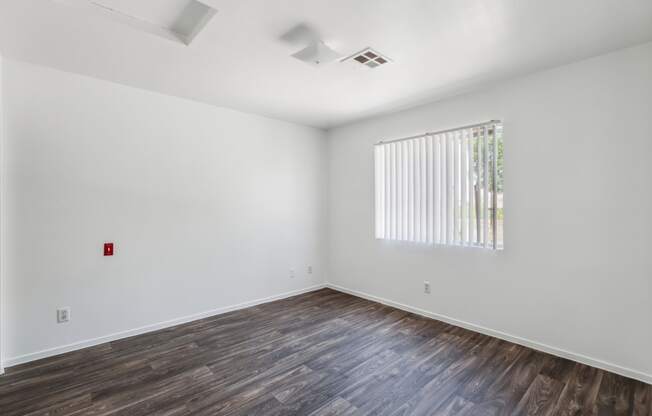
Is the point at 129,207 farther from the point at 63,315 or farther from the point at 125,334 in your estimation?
the point at 125,334

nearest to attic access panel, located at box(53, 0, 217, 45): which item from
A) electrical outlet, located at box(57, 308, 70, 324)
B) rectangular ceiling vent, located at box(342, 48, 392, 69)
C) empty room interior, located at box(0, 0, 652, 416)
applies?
empty room interior, located at box(0, 0, 652, 416)

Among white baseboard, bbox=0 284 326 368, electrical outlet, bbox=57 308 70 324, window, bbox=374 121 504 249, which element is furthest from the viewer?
window, bbox=374 121 504 249

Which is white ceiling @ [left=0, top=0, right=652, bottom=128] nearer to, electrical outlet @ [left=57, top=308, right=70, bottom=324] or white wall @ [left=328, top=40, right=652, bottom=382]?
white wall @ [left=328, top=40, right=652, bottom=382]

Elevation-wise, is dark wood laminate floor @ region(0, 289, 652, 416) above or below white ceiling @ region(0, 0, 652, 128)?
below

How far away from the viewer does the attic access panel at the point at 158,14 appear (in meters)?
1.90

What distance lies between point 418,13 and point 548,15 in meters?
0.87

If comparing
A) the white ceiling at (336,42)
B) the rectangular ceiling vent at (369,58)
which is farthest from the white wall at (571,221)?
the rectangular ceiling vent at (369,58)

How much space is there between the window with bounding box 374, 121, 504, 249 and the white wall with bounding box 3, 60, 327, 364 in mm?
1533

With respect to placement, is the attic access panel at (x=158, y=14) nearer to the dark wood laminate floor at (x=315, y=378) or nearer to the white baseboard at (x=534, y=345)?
the dark wood laminate floor at (x=315, y=378)

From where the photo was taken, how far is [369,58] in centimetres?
254

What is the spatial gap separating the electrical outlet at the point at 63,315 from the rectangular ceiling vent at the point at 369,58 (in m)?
3.44

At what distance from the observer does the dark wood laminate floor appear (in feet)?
6.74

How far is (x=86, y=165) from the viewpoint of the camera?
2939 mm

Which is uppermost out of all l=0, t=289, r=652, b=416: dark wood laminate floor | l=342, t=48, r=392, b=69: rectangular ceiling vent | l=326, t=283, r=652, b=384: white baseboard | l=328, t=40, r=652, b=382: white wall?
l=342, t=48, r=392, b=69: rectangular ceiling vent
